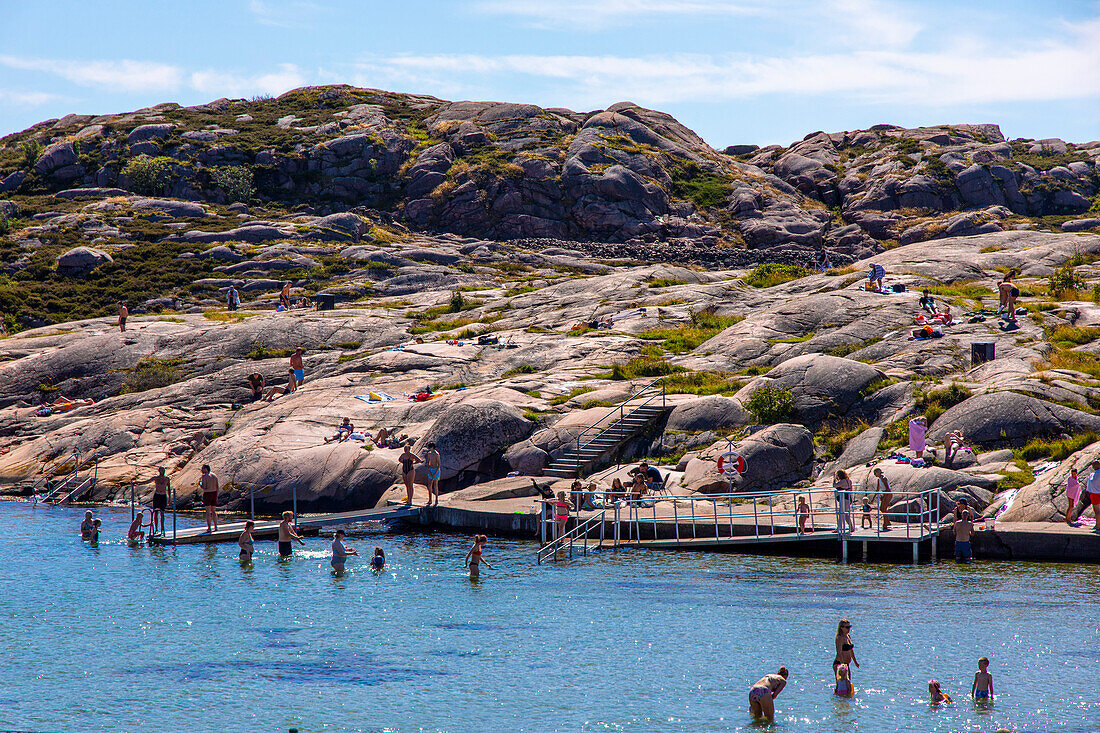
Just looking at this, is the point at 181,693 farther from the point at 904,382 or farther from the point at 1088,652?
the point at 904,382

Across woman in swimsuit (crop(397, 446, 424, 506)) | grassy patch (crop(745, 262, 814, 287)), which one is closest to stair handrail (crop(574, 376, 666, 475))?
woman in swimsuit (crop(397, 446, 424, 506))

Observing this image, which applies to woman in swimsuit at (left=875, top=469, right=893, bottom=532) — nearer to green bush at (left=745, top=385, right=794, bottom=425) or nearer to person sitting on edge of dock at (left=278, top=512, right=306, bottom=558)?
green bush at (left=745, top=385, right=794, bottom=425)

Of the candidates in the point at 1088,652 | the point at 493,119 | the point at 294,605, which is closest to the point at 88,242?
the point at 493,119

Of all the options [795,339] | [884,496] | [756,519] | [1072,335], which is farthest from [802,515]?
[795,339]

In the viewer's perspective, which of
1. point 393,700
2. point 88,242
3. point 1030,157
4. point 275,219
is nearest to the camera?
point 393,700

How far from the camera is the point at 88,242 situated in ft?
319

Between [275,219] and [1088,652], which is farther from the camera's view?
[275,219]

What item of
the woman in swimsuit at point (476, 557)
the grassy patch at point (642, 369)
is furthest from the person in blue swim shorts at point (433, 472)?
the grassy patch at point (642, 369)

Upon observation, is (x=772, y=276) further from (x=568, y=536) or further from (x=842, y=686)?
(x=842, y=686)

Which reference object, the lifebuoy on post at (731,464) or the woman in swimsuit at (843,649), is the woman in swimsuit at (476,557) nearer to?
the lifebuoy on post at (731,464)

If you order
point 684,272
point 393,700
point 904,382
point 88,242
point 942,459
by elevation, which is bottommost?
point 393,700

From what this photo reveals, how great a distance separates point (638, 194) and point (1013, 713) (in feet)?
314

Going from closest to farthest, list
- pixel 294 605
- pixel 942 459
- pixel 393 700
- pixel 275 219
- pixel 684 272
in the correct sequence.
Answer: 1. pixel 393 700
2. pixel 294 605
3. pixel 942 459
4. pixel 684 272
5. pixel 275 219

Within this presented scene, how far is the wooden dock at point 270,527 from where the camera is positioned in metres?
35.5
